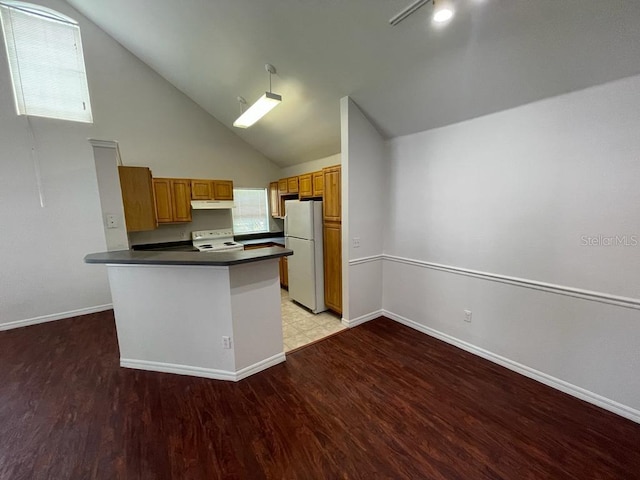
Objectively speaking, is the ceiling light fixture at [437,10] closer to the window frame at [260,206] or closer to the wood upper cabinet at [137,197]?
the wood upper cabinet at [137,197]

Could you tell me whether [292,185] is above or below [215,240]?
above

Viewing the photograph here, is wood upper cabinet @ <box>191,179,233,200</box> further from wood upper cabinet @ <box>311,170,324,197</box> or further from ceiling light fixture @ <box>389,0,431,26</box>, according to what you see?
ceiling light fixture @ <box>389,0,431,26</box>

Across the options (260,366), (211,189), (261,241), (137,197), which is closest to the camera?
(260,366)

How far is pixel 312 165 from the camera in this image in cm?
473

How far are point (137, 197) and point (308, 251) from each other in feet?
8.60

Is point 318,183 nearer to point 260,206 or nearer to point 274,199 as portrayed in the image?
point 274,199

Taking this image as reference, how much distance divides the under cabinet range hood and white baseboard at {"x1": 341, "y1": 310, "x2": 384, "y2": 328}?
2.91m

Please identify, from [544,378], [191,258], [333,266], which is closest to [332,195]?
[333,266]

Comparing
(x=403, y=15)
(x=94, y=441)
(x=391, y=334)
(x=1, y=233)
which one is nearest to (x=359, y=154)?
(x=403, y=15)

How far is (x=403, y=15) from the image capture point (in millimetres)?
1878

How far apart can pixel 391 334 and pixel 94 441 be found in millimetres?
2793

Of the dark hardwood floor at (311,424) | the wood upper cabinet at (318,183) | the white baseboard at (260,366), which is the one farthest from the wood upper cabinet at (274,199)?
the dark hardwood floor at (311,424)

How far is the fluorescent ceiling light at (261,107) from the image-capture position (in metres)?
2.63

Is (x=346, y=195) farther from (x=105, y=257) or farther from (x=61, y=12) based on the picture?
(x=61, y=12)
